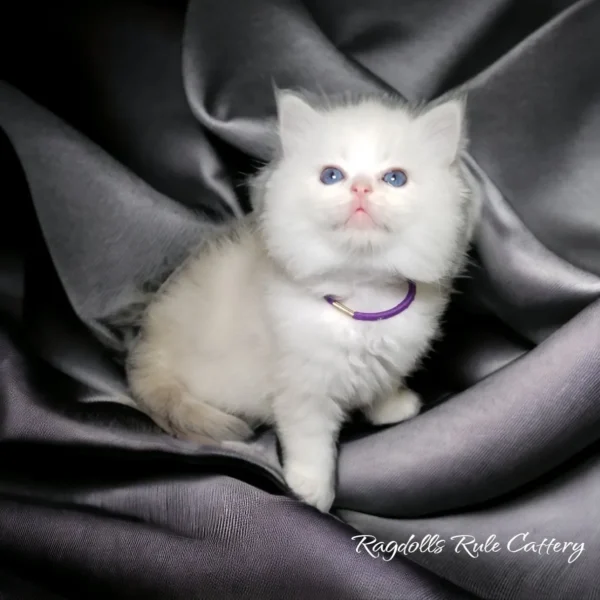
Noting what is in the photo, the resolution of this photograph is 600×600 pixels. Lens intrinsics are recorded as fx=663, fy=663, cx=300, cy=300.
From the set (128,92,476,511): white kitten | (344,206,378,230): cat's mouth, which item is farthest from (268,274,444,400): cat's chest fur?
(344,206,378,230): cat's mouth

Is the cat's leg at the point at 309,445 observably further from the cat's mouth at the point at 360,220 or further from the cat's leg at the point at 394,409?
the cat's mouth at the point at 360,220

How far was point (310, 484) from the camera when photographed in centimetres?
100

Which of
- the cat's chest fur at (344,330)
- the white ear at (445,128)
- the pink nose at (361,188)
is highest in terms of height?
the white ear at (445,128)

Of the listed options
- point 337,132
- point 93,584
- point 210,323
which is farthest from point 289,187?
point 93,584

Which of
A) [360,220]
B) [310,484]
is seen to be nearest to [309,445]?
[310,484]

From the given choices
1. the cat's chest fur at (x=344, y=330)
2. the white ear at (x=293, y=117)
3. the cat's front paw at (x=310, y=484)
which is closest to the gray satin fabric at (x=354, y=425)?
the cat's front paw at (x=310, y=484)

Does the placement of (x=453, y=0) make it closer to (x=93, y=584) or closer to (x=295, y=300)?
(x=295, y=300)

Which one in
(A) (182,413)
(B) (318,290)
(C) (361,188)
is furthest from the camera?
(A) (182,413)

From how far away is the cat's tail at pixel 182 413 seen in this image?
1037 millimetres

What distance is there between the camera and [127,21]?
1.20 meters

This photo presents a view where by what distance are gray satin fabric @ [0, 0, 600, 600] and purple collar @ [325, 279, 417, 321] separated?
195 mm

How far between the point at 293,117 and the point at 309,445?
48 centimetres

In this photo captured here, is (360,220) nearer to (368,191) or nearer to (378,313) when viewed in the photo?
(368,191)

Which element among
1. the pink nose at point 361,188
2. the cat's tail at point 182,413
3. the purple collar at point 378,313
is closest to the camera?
the pink nose at point 361,188
